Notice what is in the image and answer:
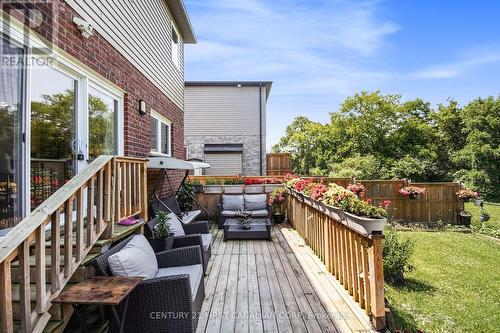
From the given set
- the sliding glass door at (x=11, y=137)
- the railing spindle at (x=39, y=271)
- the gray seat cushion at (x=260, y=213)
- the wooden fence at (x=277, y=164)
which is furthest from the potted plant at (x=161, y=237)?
the wooden fence at (x=277, y=164)

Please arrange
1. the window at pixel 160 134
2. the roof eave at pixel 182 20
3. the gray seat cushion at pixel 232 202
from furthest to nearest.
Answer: the gray seat cushion at pixel 232 202, the roof eave at pixel 182 20, the window at pixel 160 134

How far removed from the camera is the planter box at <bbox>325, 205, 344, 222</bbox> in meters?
3.38

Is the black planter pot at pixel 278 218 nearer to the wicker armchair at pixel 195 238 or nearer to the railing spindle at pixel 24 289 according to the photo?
the wicker armchair at pixel 195 238

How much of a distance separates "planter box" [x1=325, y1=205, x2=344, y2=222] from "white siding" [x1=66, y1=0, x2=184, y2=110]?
3.66 m

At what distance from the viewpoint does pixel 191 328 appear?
2240 millimetres

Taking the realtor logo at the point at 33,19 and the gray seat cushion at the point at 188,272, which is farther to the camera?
the gray seat cushion at the point at 188,272

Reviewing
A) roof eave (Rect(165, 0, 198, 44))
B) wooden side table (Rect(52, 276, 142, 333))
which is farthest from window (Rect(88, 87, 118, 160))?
roof eave (Rect(165, 0, 198, 44))

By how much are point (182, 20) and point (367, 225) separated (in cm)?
715

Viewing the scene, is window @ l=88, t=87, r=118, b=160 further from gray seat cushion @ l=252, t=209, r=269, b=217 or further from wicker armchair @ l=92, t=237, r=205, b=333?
gray seat cushion @ l=252, t=209, r=269, b=217

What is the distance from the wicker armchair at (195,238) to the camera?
380 centimetres

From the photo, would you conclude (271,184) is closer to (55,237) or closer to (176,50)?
(176,50)

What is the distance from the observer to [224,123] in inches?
572

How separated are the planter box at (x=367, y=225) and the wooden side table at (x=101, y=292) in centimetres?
199

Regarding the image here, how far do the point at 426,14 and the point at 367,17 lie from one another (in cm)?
226
